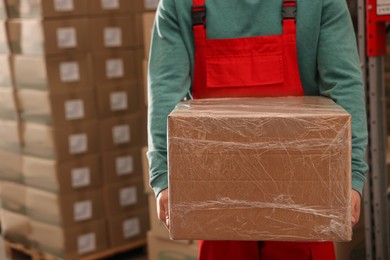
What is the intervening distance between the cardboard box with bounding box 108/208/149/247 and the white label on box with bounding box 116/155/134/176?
11.6 inches

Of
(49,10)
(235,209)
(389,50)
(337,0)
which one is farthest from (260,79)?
(389,50)

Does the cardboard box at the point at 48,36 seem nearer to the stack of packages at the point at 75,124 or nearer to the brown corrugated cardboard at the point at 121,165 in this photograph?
the stack of packages at the point at 75,124

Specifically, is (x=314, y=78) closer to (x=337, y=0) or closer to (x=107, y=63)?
(x=337, y=0)

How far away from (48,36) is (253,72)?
2254 mm

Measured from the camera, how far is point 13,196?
4.62m

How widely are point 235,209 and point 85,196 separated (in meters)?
2.72

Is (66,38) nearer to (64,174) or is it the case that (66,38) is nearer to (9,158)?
(64,174)

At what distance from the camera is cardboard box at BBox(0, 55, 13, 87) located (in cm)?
435

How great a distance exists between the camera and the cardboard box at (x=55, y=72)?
13.3ft

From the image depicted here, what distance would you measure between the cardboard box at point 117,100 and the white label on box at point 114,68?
0.25 feet

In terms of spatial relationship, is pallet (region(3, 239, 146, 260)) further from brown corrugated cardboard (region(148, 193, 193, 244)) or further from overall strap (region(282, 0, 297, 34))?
overall strap (region(282, 0, 297, 34))

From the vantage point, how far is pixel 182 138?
1.74 m

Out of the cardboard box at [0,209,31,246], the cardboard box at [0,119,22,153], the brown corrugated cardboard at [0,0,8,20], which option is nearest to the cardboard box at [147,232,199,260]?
the cardboard box at [0,209,31,246]

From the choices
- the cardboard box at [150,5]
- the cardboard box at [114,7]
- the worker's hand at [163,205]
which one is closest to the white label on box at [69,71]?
the cardboard box at [114,7]
